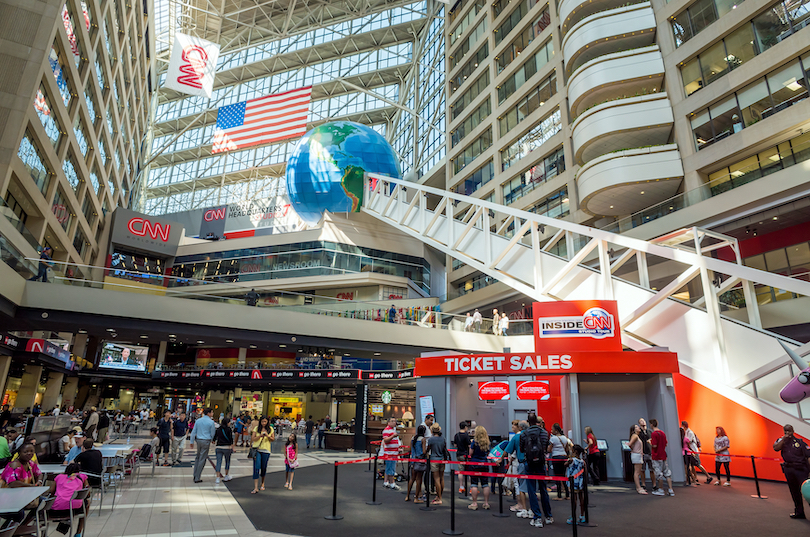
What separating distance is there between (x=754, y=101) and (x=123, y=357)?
40.7m

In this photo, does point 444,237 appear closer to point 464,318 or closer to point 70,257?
point 464,318

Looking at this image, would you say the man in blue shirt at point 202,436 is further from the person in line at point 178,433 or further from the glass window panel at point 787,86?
the glass window panel at point 787,86

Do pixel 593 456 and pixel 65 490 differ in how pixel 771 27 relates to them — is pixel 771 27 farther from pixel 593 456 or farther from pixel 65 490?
pixel 65 490

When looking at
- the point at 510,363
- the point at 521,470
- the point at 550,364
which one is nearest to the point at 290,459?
the point at 521,470

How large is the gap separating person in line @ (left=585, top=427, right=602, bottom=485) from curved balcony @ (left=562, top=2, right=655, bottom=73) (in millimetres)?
22210

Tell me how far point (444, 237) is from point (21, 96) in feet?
62.8

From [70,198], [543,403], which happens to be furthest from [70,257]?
[543,403]

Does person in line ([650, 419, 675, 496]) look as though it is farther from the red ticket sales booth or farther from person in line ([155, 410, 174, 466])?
person in line ([155, 410, 174, 466])

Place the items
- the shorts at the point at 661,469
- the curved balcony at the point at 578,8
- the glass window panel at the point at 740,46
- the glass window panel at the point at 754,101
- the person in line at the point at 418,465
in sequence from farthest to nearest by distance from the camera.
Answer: the curved balcony at the point at 578,8 → the glass window panel at the point at 740,46 → the glass window panel at the point at 754,101 → the shorts at the point at 661,469 → the person in line at the point at 418,465

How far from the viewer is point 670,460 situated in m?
12.0

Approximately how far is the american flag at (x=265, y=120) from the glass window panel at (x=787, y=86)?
1042 inches

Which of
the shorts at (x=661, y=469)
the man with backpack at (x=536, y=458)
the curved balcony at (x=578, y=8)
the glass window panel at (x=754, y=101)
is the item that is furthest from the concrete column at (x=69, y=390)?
the glass window panel at (x=754, y=101)

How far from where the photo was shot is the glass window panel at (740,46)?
807 inches

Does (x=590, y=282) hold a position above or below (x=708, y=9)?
below
